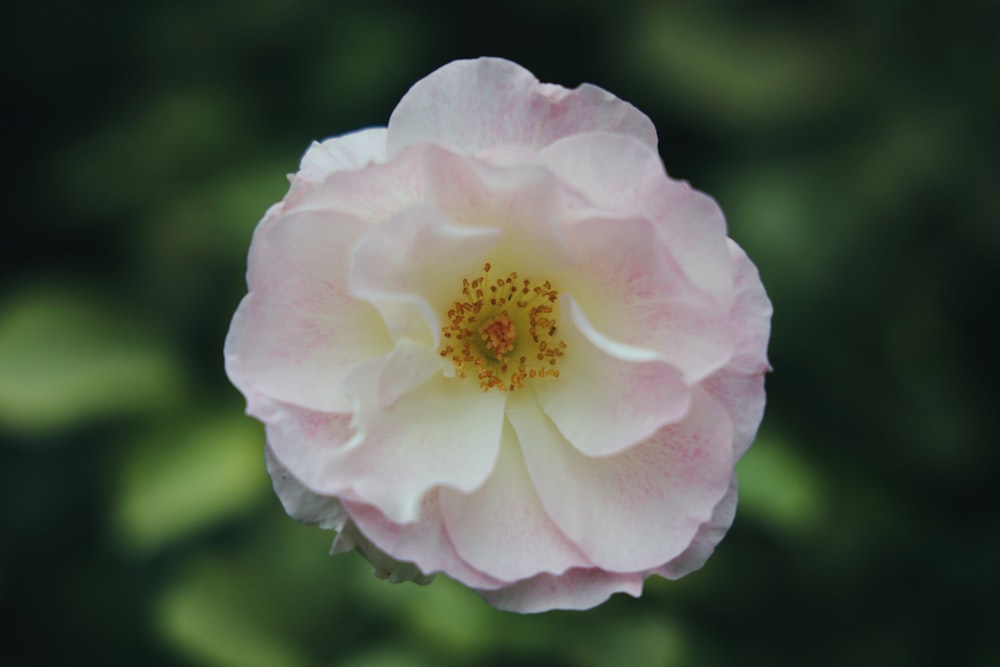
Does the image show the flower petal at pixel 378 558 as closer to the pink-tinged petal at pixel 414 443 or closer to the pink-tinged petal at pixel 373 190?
the pink-tinged petal at pixel 414 443

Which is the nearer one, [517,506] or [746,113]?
[517,506]

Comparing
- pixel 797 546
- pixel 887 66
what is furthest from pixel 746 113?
pixel 797 546

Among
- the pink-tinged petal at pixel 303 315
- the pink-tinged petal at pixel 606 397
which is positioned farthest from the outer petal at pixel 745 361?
the pink-tinged petal at pixel 303 315

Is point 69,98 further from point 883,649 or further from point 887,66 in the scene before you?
point 883,649

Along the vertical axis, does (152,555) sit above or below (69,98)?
below

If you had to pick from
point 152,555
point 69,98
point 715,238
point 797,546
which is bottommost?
point 152,555

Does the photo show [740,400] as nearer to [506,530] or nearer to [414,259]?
[506,530]
